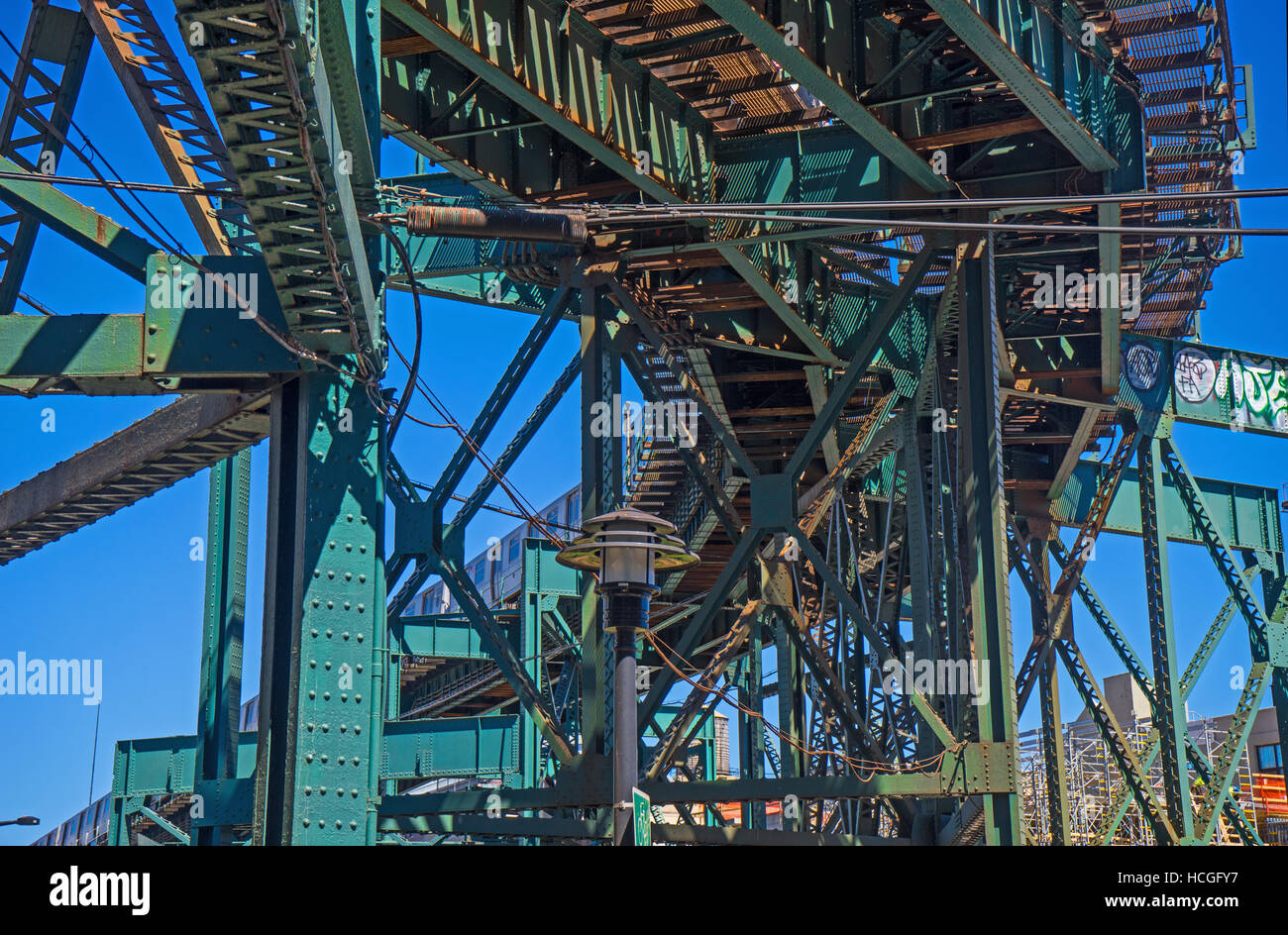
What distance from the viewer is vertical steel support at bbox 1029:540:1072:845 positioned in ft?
101

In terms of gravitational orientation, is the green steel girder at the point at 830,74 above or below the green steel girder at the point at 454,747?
above

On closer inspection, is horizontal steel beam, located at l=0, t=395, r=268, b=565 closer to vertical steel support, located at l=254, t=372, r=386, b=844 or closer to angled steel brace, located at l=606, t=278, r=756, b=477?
vertical steel support, located at l=254, t=372, r=386, b=844

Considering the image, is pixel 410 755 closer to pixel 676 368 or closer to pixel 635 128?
pixel 676 368

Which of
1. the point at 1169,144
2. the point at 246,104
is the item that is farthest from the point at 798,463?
the point at 246,104

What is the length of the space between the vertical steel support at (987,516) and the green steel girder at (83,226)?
10124mm

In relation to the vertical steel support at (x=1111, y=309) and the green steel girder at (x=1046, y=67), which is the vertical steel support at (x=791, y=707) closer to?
the vertical steel support at (x=1111, y=309)

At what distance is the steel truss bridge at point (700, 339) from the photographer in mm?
12281

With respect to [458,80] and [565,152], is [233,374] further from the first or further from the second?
[565,152]

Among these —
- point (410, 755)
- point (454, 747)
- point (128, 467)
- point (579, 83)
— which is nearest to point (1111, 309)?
point (579, 83)

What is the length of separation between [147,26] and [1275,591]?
86.9ft

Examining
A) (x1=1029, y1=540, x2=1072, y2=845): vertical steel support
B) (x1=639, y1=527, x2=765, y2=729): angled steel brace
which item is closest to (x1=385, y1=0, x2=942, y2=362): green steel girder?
(x1=639, y1=527, x2=765, y2=729): angled steel brace

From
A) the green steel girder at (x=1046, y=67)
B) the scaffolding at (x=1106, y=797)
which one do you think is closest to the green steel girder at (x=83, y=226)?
the green steel girder at (x=1046, y=67)

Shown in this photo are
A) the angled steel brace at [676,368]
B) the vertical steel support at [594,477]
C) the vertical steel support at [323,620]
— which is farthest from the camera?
the angled steel brace at [676,368]

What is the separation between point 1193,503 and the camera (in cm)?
2944
